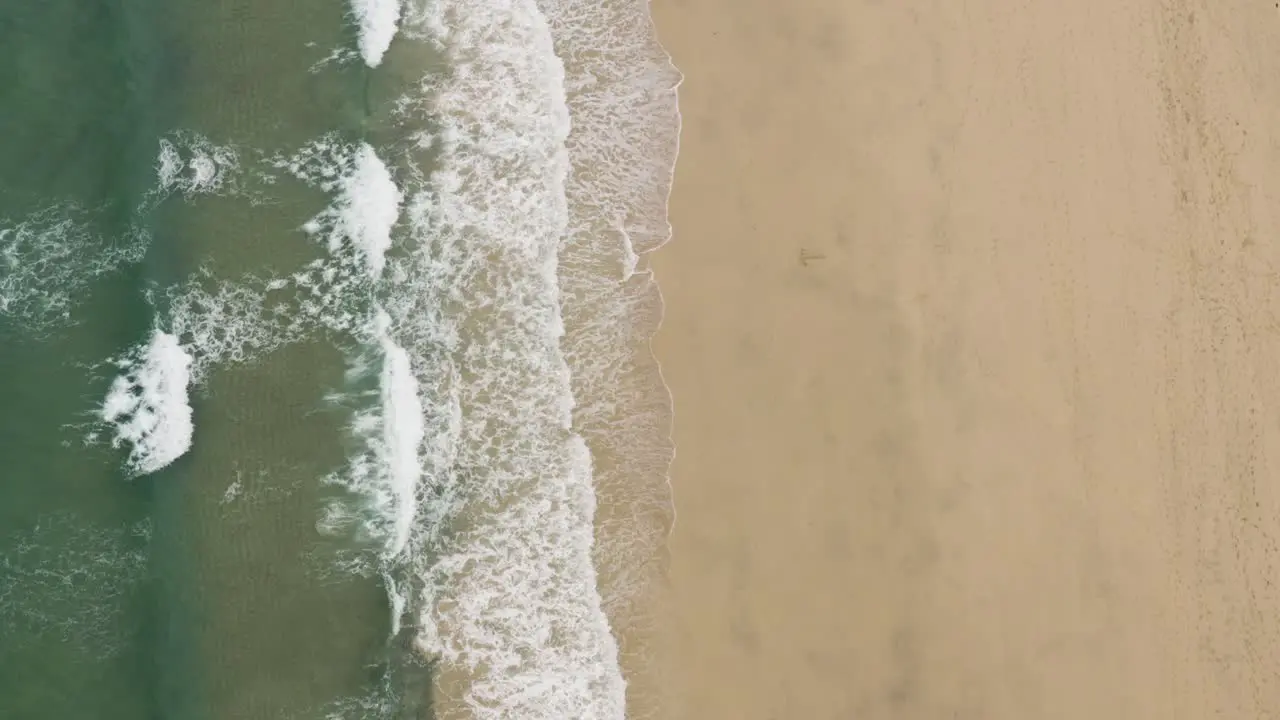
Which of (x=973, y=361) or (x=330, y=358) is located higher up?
(x=973, y=361)

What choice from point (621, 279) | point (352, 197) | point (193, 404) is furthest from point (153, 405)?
point (621, 279)

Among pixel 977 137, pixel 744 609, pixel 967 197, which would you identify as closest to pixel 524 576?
pixel 744 609

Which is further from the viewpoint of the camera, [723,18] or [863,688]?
[723,18]

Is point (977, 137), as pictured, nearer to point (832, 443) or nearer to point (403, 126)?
point (832, 443)

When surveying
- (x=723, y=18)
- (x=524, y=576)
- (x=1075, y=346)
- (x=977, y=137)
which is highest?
(x=723, y=18)

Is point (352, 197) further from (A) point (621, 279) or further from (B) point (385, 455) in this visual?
(A) point (621, 279)

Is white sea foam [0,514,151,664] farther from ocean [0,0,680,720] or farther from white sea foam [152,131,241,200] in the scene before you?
white sea foam [152,131,241,200]
